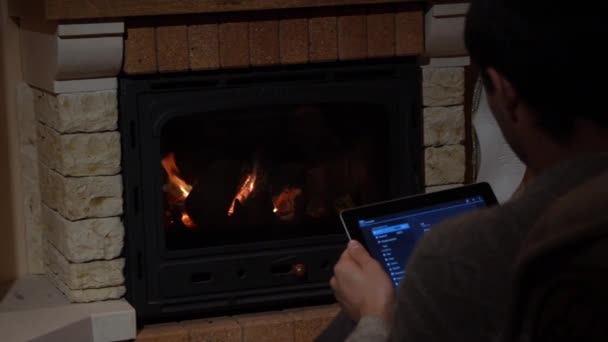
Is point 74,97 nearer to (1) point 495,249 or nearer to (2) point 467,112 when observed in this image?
(2) point 467,112

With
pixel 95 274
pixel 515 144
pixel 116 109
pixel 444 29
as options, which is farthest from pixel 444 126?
pixel 515 144

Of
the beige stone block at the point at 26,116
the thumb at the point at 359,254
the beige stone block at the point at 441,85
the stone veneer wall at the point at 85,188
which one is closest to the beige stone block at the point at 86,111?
the stone veneer wall at the point at 85,188

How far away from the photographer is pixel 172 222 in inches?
104

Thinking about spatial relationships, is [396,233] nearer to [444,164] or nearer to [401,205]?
[401,205]

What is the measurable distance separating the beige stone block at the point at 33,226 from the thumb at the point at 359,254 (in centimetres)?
171

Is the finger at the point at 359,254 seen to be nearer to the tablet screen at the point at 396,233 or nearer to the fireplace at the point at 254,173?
the tablet screen at the point at 396,233

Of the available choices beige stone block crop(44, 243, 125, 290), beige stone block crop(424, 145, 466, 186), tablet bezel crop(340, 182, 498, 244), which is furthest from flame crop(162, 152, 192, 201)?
tablet bezel crop(340, 182, 498, 244)

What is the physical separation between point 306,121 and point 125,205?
0.48m

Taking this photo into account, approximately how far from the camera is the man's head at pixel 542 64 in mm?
769

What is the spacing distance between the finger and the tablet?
0.07 metres

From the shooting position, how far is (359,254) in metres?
1.18

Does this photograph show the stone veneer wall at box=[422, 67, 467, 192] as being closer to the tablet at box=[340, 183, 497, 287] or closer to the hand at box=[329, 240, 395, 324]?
the tablet at box=[340, 183, 497, 287]

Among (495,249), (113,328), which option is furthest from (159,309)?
(495,249)

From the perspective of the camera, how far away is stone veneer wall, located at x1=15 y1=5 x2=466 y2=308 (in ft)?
8.09
